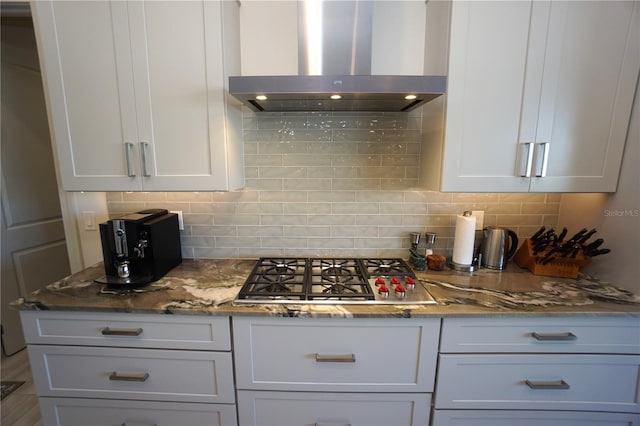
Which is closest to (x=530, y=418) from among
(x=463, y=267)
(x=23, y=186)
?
(x=463, y=267)

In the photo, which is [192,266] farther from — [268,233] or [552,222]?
[552,222]

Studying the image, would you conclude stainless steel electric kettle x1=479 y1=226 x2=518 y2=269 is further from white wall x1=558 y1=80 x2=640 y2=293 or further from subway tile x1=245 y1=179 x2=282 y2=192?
subway tile x1=245 y1=179 x2=282 y2=192

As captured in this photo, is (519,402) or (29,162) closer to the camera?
(519,402)

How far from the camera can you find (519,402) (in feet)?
3.93

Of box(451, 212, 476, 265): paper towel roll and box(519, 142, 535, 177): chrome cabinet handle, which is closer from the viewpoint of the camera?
box(519, 142, 535, 177): chrome cabinet handle

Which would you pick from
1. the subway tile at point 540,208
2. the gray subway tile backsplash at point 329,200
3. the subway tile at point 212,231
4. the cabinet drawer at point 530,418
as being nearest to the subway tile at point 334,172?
the gray subway tile backsplash at point 329,200

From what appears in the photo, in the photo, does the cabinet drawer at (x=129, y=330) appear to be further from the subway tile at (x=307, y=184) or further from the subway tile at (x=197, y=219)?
the subway tile at (x=307, y=184)

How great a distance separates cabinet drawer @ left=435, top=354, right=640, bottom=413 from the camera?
3.83 ft

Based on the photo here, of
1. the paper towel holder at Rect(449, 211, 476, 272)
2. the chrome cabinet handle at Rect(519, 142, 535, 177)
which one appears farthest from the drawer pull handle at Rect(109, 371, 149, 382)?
the chrome cabinet handle at Rect(519, 142, 535, 177)

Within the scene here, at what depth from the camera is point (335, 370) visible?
118cm

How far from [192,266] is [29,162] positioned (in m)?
1.91

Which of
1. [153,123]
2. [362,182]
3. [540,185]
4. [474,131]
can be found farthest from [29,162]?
[540,185]

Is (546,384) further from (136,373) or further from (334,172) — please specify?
(136,373)

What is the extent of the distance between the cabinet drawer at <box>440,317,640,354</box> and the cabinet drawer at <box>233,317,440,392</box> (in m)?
0.11
